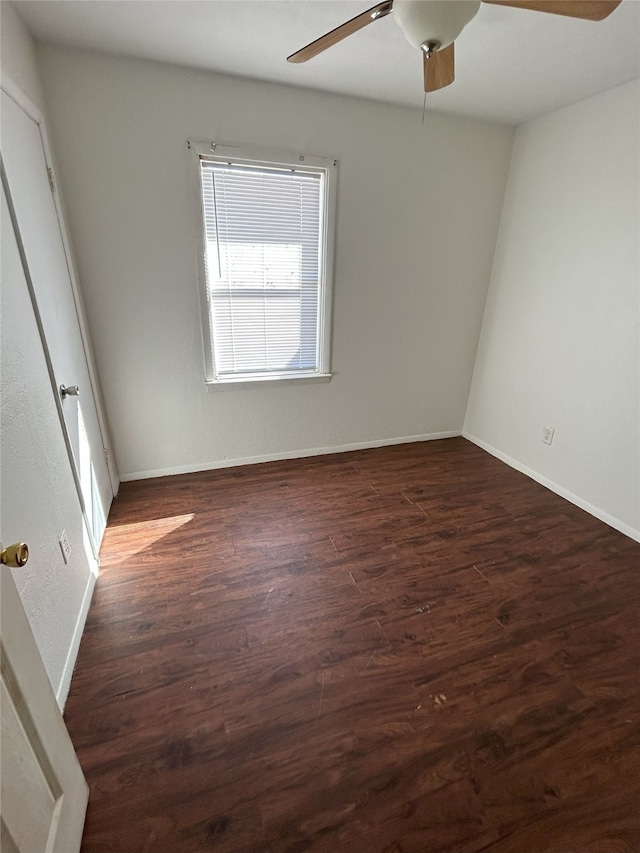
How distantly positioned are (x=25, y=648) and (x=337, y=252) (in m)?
2.64

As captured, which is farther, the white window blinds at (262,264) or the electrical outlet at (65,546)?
the white window blinds at (262,264)

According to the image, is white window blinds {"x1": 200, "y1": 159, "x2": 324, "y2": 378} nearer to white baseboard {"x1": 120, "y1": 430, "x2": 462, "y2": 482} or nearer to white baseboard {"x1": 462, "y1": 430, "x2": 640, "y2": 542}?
white baseboard {"x1": 120, "y1": 430, "x2": 462, "y2": 482}

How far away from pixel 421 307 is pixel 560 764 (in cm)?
276

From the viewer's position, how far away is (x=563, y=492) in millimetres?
2768

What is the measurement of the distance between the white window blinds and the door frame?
29.8 inches

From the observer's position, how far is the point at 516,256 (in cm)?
296

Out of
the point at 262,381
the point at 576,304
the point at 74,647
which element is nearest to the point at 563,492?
the point at 576,304

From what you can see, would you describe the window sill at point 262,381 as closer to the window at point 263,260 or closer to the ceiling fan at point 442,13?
the window at point 263,260

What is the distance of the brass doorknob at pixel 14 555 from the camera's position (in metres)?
0.77

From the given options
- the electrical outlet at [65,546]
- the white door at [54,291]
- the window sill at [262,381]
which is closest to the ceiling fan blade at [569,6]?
the white door at [54,291]

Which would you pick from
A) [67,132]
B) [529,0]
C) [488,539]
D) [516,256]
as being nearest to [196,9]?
[67,132]

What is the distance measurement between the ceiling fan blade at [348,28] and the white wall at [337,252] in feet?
3.40

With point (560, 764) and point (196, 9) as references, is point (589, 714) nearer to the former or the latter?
point (560, 764)

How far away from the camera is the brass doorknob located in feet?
2.53
